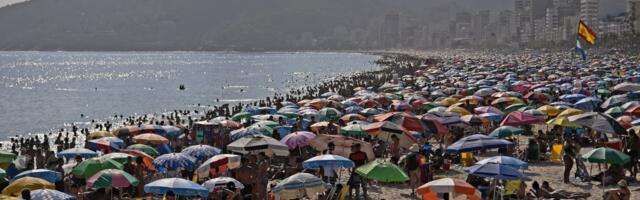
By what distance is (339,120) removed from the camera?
2569 cm

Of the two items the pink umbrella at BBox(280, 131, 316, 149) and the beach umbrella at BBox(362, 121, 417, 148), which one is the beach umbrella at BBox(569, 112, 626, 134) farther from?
the pink umbrella at BBox(280, 131, 316, 149)

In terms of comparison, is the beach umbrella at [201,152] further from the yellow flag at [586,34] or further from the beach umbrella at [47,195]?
the yellow flag at [586,34]

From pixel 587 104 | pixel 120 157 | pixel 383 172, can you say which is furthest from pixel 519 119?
pixel 120 157

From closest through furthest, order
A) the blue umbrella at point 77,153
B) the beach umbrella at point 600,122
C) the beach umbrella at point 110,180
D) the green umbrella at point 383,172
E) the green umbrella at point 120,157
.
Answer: the beach umbrella at point 110,180, the green umbrella at point 383,172, the green umbrella at point 120,157, the blue umbrella at point 77,153, the beach umbrella at point 600,122

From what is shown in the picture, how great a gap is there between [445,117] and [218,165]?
30.9ft

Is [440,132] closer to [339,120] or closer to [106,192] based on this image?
[339,120]

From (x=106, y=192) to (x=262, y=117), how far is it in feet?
40.1

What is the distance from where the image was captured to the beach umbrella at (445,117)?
22.6m

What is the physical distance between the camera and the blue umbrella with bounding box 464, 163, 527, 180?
1337 cm

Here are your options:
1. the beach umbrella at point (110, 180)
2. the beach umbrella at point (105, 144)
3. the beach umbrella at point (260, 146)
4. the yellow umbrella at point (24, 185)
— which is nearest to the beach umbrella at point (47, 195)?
the yellow umbrella at point (24, 185)

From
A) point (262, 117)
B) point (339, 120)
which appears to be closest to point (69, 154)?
point (262, 117)

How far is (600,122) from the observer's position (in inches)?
738

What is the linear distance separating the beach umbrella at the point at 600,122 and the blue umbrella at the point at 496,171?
19.2ft

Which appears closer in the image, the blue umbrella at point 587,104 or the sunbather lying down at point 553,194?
the sunbather lying down at point 553,194
